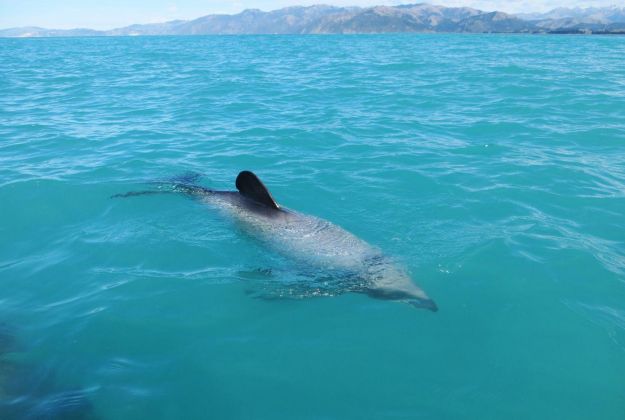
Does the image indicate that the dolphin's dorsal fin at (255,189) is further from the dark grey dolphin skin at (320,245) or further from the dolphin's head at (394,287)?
the dolphin's head at (394,287)

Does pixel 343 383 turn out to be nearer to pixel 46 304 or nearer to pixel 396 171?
pixel 46 304

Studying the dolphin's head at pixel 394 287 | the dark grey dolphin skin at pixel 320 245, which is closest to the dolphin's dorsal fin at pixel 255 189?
the dark grey dolphin skin at pixel 320 245

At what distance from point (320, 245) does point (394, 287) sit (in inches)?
71.6

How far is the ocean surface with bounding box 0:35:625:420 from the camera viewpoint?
6293 mm

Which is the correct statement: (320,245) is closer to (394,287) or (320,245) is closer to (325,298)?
(325,298)

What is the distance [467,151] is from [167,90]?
21770 millimetres

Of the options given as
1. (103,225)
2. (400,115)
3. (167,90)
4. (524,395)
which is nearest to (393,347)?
(524,395)

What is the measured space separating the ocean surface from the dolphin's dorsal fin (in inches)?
36.2

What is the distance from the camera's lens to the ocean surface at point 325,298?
20.6ft

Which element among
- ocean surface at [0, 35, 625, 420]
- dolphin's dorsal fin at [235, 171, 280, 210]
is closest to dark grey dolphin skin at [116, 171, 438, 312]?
dolphin's dorsal fin at [235, 171, 280, 210]

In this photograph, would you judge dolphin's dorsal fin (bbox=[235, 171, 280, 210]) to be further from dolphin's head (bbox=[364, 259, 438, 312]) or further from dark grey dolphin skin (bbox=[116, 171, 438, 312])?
dolphin's head (bbox=[364, 259, 438, 312])

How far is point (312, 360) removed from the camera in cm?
682

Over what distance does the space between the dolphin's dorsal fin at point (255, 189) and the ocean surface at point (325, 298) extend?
0.92 m

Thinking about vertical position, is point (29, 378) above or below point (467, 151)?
below
